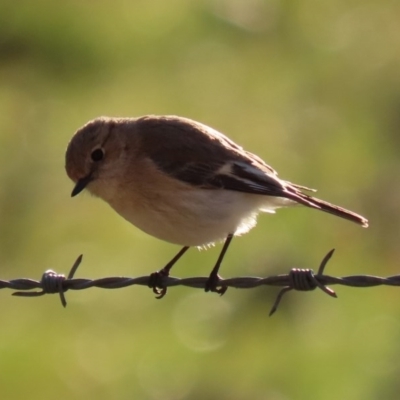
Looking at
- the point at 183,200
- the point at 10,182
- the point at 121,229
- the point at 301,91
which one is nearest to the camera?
the point at 183,200

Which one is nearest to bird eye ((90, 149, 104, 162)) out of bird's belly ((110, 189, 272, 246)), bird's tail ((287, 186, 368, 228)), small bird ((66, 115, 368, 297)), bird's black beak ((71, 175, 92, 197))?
small bird ((66, 115, 368, 297))

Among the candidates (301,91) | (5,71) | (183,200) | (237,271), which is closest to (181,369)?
(237,271)

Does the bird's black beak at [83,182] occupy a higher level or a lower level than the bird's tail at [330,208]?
lower

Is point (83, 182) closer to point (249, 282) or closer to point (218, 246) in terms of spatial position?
point (249, 282)

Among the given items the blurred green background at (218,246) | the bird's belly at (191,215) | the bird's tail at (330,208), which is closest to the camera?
the bird's belly at (191,215)

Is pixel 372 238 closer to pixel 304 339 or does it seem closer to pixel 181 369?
pixel 304 339

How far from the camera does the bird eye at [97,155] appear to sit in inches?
284

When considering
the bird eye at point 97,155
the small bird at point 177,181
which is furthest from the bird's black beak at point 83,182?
the bird eye at point 97,155

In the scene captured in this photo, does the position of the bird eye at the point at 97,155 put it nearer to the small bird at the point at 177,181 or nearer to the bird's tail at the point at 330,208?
the small bird at the point at 177,181

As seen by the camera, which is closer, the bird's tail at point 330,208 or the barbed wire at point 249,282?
the barbed wire at point 249,282

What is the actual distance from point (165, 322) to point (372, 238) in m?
2.50

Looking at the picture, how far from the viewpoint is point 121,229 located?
11.9 metres

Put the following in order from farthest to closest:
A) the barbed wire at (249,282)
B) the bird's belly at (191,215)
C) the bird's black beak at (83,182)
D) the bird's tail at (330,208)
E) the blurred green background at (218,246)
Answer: the blurred green background at (218,246)
the bird's black beak at (83,182)
the bird's tail at (330,208)
the bird's belly at (191,215)
the barbed wire at (249,282)

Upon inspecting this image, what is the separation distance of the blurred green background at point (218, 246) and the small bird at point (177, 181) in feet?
7.28
